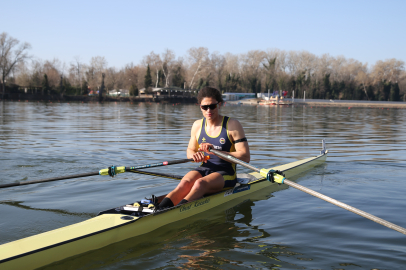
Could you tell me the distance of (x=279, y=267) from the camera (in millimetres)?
3959

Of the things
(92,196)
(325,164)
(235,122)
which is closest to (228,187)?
(235,122)

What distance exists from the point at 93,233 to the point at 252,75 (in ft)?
326

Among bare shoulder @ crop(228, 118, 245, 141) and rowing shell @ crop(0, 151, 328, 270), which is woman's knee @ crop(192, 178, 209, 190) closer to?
rowing shell @ crop(0, 151, 328, 270)

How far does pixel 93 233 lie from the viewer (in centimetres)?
402

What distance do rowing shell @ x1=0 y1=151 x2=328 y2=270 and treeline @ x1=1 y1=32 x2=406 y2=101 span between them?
3020 inches

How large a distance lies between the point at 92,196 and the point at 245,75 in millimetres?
A: 99017

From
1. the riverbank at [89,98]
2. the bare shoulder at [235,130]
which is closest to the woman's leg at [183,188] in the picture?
the bare shoulder at [235,130]

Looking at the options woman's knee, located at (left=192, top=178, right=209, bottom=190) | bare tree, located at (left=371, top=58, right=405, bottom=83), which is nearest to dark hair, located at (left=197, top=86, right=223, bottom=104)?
woman's knee, located at (left=192, top=178, right=209, bottom=190)

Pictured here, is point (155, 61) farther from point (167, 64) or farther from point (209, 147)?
point (209, 147)

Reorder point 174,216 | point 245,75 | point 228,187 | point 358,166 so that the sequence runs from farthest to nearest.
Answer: point 245,75
point 358,166
point 228,187
point 174,216

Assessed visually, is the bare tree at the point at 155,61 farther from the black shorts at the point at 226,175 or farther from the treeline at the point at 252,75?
the black shorts at the point at 226,175

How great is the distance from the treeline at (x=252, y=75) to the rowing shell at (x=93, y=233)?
76.7m

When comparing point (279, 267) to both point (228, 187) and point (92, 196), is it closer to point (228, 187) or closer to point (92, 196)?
point (228, 187)

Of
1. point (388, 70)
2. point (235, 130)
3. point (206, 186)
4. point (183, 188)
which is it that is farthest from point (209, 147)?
point (388, 70)
